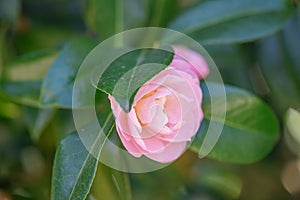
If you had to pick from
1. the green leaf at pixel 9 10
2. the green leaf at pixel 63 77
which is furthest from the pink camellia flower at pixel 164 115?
the green leaf at pixel 9 10

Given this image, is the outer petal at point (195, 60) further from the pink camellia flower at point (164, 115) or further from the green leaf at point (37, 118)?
the green leaf at point (37, 118)

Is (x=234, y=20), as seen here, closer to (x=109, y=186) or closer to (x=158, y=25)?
(x=158, y=25)

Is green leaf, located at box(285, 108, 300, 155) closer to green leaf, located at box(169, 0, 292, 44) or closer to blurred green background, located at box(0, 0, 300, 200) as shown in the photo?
blurred green background, located at box(0, 0, 300, 200)

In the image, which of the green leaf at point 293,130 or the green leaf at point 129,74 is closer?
the green leaf at point 129,74

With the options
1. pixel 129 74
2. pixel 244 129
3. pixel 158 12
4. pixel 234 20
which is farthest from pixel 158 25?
pixel 129 74

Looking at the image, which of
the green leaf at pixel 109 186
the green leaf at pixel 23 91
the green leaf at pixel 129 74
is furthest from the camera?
the green leaf at pixel 23 91

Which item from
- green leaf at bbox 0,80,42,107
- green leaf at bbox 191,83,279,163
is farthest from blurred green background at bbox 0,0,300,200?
green leaf at bbox 191,83,279,163
